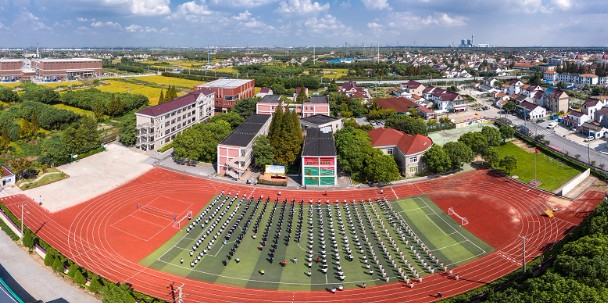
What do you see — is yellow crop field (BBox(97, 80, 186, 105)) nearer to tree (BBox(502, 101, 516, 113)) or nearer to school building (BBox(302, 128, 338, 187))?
school building (BBox(302, 128, 338, 187))

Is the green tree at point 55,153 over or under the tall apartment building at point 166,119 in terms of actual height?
under

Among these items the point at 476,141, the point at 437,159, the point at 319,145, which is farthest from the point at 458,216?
the point at 476,141

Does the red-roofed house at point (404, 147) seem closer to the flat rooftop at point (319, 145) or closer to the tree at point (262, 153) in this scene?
the flat rooftop at point (319, 145)

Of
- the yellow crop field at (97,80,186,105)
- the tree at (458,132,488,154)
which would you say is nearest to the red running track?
the tree at (458,132,488,154)

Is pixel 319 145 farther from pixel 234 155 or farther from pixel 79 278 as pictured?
pixel 79 278

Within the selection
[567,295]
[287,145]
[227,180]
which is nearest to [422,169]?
[287,145]

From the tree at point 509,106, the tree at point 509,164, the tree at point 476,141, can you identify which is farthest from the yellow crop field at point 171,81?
the tree at point 509,164
